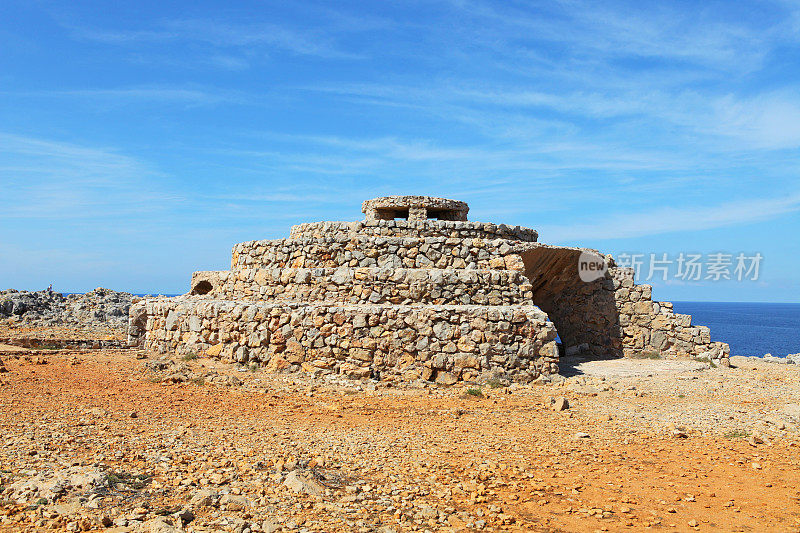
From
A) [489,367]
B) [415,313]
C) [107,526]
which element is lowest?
[107,526]

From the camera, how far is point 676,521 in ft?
15.7

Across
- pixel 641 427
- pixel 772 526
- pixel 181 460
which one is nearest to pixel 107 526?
pixel 181 460

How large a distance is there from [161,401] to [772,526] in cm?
797

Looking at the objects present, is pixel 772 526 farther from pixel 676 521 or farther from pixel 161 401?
pixel 161 401

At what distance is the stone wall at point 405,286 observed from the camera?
11.3 meters

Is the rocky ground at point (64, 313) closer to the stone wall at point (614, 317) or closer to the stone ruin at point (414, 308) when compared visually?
the stone ruin at point (414, 308)

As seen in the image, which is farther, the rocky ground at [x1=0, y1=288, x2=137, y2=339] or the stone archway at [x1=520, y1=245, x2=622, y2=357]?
the rocky ground at [x1=0, y1=288, x2=137, y2=339]

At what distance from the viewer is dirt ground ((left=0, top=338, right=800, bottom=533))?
476 centimetres

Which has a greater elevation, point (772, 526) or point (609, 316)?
point (609, 316)

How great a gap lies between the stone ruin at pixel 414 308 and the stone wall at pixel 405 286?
2cm

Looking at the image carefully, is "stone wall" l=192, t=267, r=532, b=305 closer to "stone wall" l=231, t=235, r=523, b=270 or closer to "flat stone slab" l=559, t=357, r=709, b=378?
"stone wall" l=231, t=235, r=523, b=270

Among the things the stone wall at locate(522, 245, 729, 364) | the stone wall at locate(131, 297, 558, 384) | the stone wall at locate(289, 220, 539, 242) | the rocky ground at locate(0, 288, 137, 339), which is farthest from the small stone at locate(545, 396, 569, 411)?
the rocky ground at locate(0, 288, 137, 339)

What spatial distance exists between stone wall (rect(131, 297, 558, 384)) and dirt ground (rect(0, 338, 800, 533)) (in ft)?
1.31

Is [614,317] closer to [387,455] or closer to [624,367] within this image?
[624,367]
